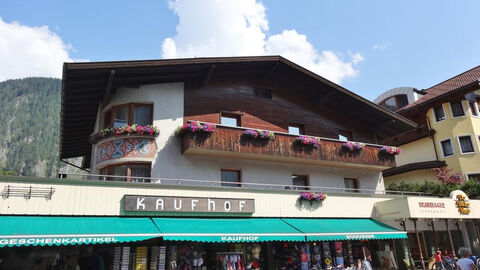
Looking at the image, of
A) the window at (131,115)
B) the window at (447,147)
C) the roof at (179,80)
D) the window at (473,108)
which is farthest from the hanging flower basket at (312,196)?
the window at (473,108)

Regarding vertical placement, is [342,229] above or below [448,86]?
below

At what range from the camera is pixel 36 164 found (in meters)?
178

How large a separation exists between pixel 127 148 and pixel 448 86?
2944 cm

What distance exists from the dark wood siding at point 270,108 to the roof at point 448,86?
407 inches

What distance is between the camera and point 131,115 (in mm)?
16781

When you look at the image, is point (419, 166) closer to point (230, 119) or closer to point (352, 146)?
point (352, 146)

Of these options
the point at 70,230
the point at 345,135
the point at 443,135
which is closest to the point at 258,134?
the point at 345,135

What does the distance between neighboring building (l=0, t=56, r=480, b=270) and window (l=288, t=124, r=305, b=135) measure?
0.30 feet

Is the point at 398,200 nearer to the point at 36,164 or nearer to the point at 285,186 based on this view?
the point at 285,186

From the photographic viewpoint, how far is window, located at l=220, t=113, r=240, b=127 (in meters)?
18.8

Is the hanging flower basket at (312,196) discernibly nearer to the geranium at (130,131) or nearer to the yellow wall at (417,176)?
the geranium at (130,131)

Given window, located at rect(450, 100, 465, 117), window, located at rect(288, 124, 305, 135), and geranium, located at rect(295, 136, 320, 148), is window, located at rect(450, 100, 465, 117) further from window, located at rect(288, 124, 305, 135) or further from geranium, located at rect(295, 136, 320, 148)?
geranium, located at rect(295, 136, 320, 148)

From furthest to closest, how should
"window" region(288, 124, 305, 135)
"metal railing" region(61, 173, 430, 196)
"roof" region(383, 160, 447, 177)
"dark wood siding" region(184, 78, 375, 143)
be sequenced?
"roof" region(383, 160, 447, 177), "window" region(288, 124, 305, 135), "dark wood siding" region(184, 78, 375, 143), "metal railing" region(61, 173, 430, 196)

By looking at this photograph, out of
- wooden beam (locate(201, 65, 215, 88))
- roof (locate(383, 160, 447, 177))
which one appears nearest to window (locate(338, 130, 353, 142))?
wooden beam (locate(201, 65, 215, 88))
